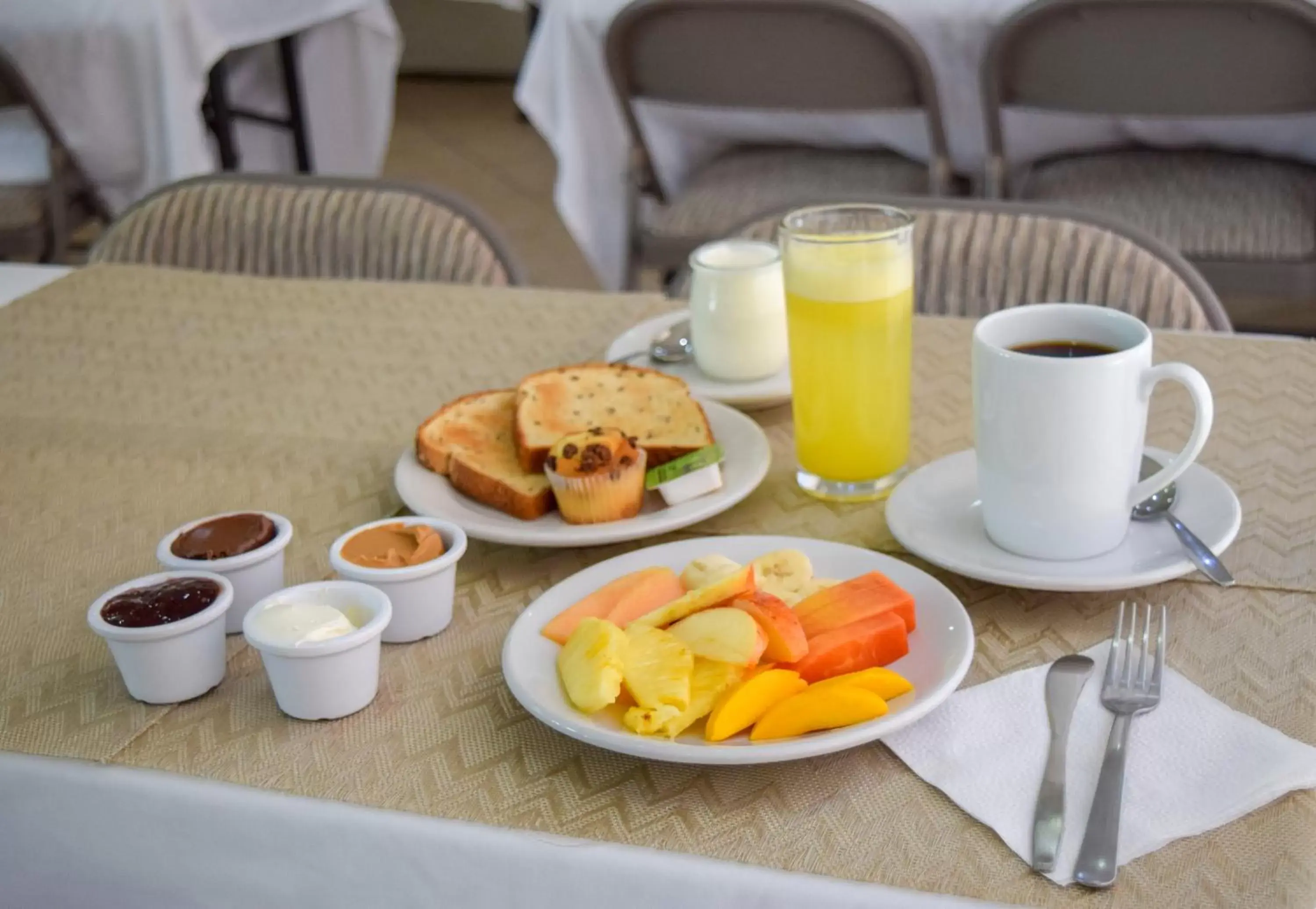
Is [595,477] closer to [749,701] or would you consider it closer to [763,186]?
[749,701]

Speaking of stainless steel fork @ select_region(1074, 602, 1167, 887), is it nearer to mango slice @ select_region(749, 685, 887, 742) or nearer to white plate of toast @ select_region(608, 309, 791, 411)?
mango slice @ select_region(749, 685, 887, 742)

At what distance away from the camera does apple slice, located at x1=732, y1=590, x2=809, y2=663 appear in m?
0.64

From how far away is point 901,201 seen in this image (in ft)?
4.27

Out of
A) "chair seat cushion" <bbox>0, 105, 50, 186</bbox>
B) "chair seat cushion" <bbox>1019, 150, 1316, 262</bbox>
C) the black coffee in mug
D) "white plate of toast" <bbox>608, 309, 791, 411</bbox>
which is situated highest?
the black coffee in mug

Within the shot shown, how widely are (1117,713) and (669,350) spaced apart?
0.57 metres

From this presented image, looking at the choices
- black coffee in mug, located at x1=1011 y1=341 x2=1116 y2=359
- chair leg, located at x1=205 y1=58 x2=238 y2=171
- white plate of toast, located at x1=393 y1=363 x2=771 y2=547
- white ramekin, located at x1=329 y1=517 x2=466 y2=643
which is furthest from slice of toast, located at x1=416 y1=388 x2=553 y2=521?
chair leg, located at x1=205 y1=58 x2=238 y2=171

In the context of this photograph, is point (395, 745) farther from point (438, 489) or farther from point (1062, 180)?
point (1062, 180)

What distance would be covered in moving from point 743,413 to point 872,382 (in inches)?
6.6

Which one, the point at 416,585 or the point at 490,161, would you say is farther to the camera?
the point at 490,161

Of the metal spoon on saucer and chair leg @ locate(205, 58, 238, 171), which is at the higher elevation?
the metal spoon on saucer

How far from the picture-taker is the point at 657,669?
64 cm

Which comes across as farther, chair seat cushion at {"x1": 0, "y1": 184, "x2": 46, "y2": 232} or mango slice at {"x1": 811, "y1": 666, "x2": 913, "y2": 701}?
chair seat cushion at {"x1": 0, "y1": 184, "x2": 46, "y2": 232}

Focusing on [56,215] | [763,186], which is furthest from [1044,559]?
[56,215]

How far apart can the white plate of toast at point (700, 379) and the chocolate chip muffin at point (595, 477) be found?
18 cm
